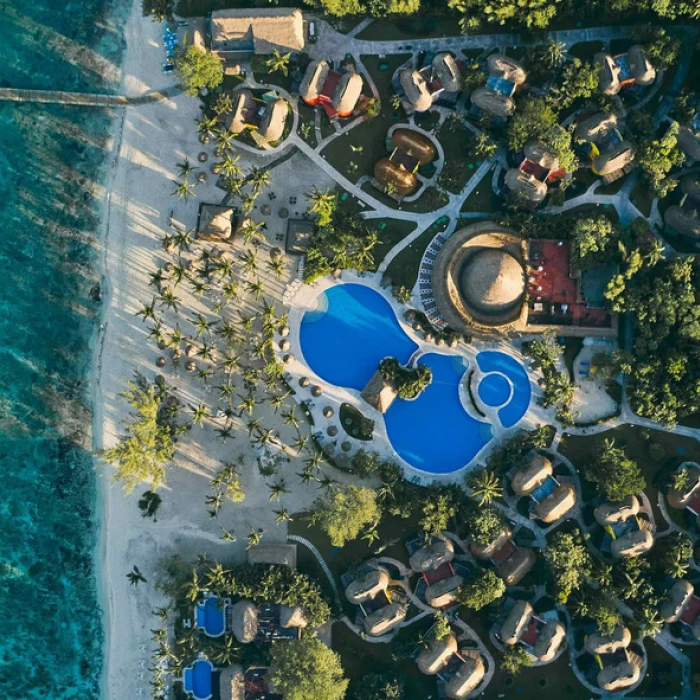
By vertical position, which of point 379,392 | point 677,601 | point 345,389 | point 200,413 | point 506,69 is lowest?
point 677,601

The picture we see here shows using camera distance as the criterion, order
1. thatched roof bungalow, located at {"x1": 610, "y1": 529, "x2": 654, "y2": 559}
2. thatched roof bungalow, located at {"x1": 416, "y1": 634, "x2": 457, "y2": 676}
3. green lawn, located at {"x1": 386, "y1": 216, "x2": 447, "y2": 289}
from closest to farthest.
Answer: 1. thatched roof bungalow, located at {"x1": 416, "y1": 634, "x2": 457, "y2": 676}
2. thatched roof bungalow, located at {"x1": 610, "y1": 529, "x2": 654, "y2": 559}
3. green lawn, located at {"x1": 386, "y1": 216, "x2": 447, "y2": 289}

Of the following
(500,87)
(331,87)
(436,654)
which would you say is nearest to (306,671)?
(436,654)

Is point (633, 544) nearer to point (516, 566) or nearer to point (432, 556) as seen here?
point (516, 566)

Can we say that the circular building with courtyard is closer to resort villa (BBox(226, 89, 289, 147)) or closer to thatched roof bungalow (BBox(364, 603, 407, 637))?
→ resort villa (BBox(226, 89, 289, 147))

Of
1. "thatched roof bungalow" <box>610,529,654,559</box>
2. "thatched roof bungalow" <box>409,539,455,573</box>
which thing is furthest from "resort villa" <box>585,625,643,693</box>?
"thatched roof bungalow" <box>409,539,455,573</box>

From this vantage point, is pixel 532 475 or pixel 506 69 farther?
pixel 506 69

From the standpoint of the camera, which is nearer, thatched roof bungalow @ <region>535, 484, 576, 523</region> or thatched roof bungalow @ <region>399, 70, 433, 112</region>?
thatched roof bungalow @ <region>535, 484, 576, 523</region>

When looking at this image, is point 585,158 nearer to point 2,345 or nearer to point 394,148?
point 394,148
